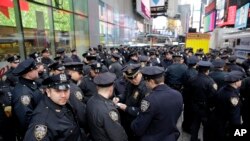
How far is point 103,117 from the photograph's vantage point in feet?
8.38

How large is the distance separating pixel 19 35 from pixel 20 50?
1.67 ft

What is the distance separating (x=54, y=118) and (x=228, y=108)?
2.94m

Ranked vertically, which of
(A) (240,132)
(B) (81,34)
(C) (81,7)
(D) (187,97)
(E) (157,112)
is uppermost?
(C) (81,7)

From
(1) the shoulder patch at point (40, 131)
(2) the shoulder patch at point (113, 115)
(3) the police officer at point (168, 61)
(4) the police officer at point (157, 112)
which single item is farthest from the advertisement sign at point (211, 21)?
(1) the shoulder patch at point (40, 131)

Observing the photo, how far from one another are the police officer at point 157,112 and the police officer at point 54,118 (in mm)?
832

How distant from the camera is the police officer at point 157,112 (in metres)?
2.76

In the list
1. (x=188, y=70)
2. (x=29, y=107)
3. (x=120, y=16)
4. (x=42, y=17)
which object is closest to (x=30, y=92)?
(x=29, y=107)

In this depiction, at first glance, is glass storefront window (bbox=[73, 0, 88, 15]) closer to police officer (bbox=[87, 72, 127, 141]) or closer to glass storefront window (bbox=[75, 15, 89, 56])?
glass storefront window (bbox=[75, 15, 89, 56])

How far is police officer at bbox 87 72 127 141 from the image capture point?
256cm

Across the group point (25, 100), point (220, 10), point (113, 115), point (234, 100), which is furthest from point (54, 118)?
point (220, 10)

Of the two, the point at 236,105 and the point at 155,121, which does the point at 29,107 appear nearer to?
the point at 155,121

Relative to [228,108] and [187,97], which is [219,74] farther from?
[228,108]

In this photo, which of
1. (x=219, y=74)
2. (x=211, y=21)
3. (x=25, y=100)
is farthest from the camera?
(x=211, y=21)

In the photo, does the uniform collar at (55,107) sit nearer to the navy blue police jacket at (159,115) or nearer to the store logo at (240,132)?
the navy blue police jacket at (159,115)
